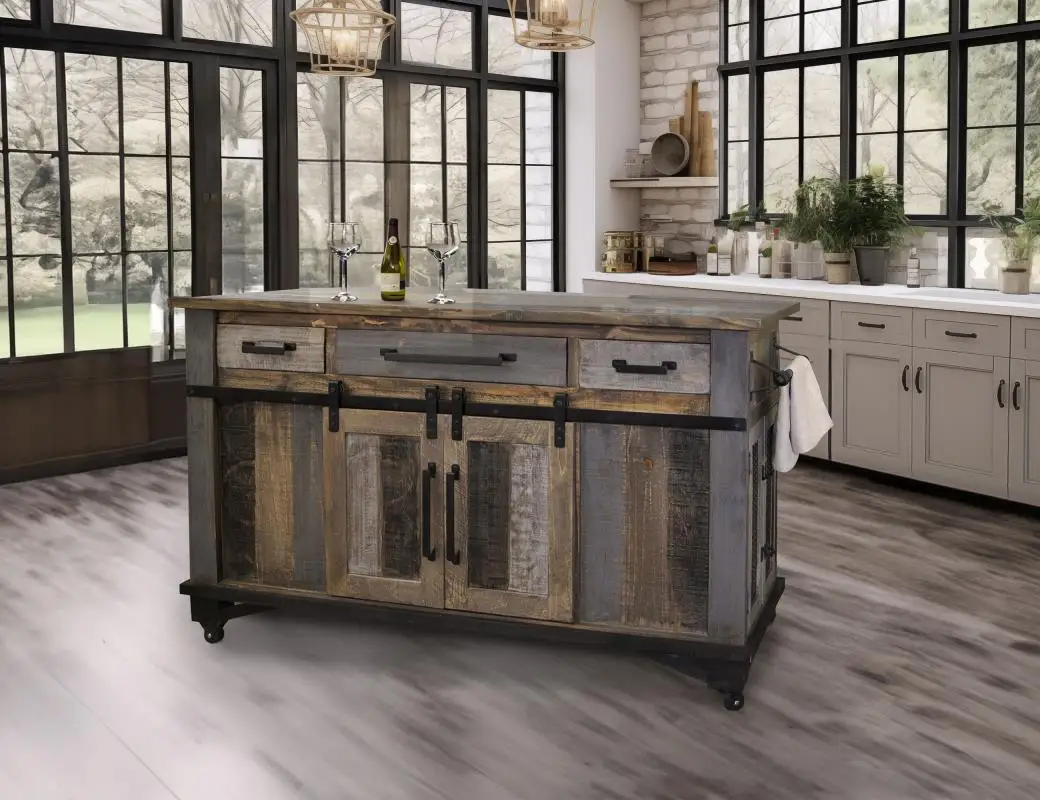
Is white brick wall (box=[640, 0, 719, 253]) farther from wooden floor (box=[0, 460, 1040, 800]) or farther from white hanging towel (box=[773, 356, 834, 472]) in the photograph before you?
white hanging towel (box=[773, 356, 834, 472])

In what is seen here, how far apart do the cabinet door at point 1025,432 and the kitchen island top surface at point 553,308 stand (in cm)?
191

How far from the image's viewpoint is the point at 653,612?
11.0ft

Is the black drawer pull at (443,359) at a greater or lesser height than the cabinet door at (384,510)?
greater

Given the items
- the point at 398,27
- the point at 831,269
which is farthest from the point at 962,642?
the point at 398,27

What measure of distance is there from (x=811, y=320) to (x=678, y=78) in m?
2.40

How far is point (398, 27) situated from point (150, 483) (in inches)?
122

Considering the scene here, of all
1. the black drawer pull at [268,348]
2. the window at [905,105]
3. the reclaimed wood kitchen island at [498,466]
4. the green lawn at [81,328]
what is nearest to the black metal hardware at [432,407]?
the reclaimed wood kitchen island at [498,466]

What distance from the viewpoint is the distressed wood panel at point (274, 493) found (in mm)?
3639

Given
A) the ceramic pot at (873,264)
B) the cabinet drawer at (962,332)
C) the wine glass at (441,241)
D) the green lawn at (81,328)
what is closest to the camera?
the wine glass at (441,241)

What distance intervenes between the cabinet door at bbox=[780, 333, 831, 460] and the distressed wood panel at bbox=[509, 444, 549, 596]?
2790mm

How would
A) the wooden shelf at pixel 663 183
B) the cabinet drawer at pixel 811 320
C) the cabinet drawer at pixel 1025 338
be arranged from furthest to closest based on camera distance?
the wooden shelf at pixel 663 183, the cabinet drawer at pixel 811 320, the cabinet drawer at pixel 1025 338

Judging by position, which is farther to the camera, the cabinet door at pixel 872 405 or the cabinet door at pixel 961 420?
the cabinet door at pixel 872 405

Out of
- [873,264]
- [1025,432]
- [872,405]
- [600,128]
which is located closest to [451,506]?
[1025,432]

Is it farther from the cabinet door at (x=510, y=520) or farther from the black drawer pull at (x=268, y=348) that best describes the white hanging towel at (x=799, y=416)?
the black drawer pull at (x=268, y=348)
